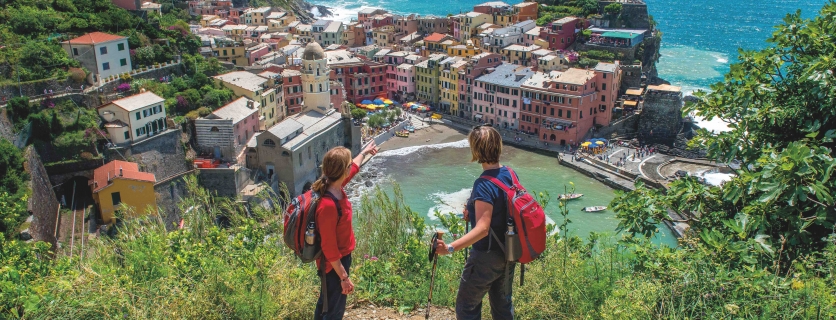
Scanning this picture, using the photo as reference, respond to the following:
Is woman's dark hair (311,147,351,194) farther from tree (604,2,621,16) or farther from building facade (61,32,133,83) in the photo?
tree (604,2,621,16)

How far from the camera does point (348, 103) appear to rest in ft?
119

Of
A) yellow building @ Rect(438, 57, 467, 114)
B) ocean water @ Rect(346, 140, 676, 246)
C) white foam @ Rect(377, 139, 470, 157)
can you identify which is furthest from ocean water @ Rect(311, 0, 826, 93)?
white foam @ Rect(377, 139, 470, 157)

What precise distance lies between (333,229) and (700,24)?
93157mm

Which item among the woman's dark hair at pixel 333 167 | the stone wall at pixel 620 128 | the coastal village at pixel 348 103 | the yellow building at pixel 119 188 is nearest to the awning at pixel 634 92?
the coastal village at pixel 348 103

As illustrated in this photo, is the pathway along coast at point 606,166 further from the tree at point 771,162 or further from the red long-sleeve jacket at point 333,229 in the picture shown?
the red long-sleeve jacket at point 333,229

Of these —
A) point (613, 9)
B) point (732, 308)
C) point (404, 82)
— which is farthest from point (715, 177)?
point (732, 308)

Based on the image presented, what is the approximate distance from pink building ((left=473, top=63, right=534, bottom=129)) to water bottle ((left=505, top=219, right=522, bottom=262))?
1431 inches

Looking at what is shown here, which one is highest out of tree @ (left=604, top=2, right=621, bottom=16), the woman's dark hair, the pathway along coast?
the woman's dark hair

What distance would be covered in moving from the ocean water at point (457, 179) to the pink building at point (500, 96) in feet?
11.1

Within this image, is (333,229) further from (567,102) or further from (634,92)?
(634,92)

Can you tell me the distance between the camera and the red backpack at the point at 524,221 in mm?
4465

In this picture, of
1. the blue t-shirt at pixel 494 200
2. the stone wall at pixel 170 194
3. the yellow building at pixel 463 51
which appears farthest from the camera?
the yellow building at pixel 463 51

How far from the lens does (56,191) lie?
2255cm

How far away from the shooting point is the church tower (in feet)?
117
